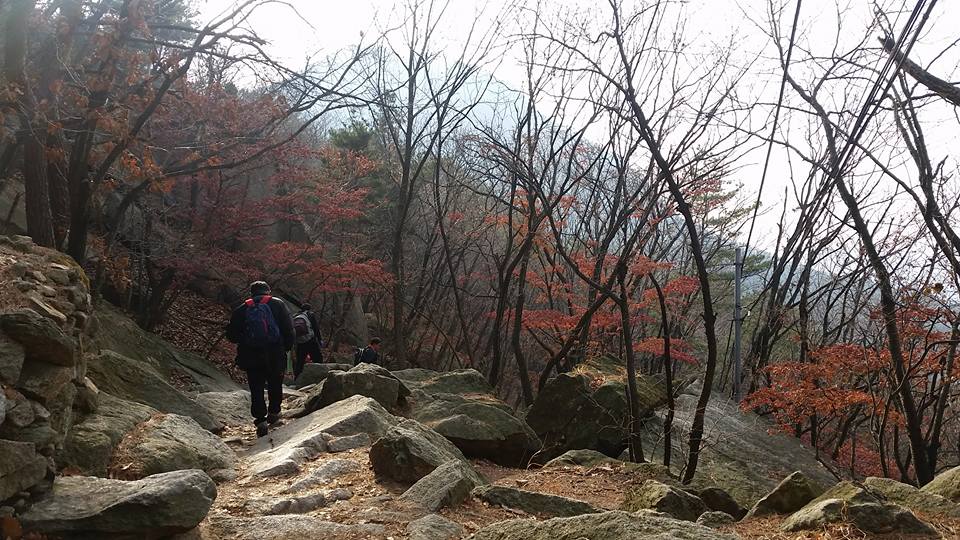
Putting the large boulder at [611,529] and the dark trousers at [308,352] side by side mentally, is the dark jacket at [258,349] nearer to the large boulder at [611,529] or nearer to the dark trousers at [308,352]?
the large boulder at [611,529]

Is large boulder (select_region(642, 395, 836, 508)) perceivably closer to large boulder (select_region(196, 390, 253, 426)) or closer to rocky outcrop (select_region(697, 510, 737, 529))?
rocky outcrop (select_region(697, 510, 737, 529))

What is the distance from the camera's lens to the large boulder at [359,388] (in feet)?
28.5

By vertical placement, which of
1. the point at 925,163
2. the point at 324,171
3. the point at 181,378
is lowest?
the point at 181,378

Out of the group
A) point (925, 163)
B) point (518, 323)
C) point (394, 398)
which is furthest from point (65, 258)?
point (925, 163)

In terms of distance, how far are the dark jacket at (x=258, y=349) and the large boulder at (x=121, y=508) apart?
339cm

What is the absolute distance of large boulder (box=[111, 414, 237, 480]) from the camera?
4.85 m

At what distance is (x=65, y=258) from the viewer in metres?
5.30

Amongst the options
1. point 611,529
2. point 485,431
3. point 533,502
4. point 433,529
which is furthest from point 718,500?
point 611,529

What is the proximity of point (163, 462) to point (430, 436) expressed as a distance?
95.3 inches

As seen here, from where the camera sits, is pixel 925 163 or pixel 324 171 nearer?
pixel 925 163

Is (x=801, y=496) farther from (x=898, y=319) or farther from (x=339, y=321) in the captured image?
(x=339, y=321)

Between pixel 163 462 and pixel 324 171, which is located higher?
pixel 324 171

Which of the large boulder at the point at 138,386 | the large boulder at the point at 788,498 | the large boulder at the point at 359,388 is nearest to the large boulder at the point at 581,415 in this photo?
the large boulder at the point at 359,388

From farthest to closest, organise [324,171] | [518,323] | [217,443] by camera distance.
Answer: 1. [324,171]
2. [518,323]
3. [217,443]
